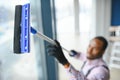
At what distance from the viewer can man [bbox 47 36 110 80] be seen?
0.88 m

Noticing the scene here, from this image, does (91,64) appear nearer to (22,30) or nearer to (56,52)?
(56,52)

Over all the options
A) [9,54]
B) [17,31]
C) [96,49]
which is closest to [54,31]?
[9,54]

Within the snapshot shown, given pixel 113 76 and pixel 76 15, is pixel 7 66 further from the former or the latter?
pixel 76 15

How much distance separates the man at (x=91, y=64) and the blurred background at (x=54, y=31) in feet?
1.63

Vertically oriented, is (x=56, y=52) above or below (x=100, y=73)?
above

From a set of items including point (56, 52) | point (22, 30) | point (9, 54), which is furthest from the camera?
point (9, 54)

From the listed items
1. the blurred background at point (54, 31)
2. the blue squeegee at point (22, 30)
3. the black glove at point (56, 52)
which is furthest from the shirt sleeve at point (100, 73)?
the blurred background at point (54, 31)

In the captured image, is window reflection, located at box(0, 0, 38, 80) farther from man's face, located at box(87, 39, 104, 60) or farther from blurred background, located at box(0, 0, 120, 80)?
man's face, located at box(87, 39, 104, 60)

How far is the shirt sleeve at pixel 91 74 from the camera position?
2.96 feet

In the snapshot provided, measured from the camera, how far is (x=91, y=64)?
986 mm

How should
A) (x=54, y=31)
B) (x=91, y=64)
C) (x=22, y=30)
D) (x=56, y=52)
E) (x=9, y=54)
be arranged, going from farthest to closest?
(x=54, y=31) → (x=9, y=54) → (x=91, y=64) → (x=56, y=52) → (x=22, y=30)

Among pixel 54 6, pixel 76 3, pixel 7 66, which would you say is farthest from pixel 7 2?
pixel 76 3

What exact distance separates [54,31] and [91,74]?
0.93 meters

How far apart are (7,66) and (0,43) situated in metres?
0.20
